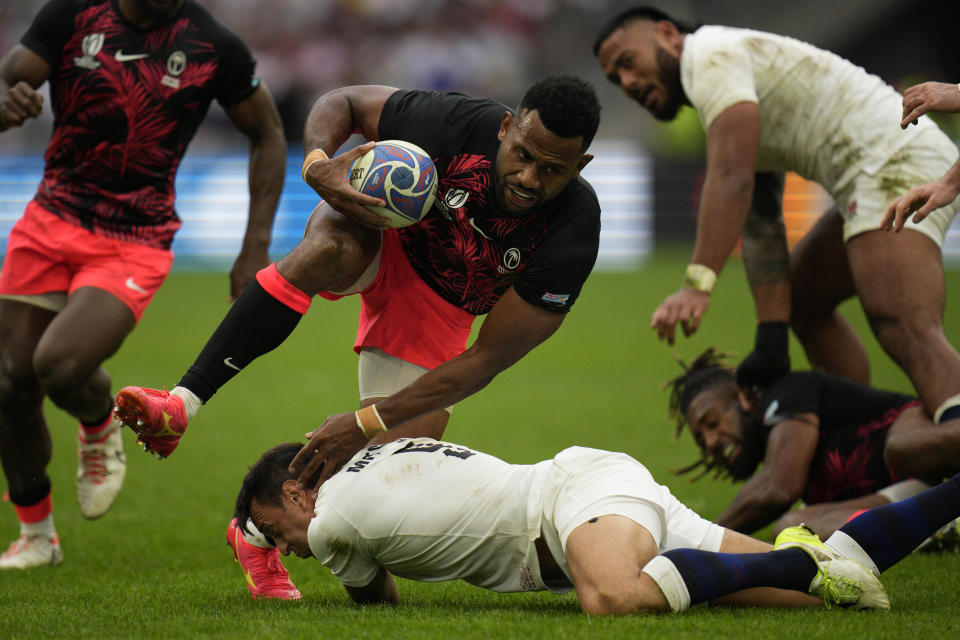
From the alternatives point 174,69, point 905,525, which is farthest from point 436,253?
point 905,525

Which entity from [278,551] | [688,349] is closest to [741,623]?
[278,551]

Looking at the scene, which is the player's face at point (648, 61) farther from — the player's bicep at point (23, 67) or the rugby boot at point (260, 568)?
the rugby boot at point (260, 568)

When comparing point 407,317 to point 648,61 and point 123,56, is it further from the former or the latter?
point 123,56

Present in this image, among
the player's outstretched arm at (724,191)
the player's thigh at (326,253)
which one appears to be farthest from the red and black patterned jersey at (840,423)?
the player's thigh at (326,253)

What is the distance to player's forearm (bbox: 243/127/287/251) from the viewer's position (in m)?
5.78

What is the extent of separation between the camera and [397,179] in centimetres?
418

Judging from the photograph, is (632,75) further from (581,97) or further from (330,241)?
(330,241)

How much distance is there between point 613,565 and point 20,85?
3.40m

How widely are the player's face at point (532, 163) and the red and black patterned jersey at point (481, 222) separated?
0.35ft

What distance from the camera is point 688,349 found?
37.1 ft

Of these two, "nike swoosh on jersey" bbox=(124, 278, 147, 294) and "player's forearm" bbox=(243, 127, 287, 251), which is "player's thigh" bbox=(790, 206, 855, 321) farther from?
"nike swoosh on jersey" bbox=(124, 278, 147, 294)

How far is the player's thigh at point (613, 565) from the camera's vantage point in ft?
12.1

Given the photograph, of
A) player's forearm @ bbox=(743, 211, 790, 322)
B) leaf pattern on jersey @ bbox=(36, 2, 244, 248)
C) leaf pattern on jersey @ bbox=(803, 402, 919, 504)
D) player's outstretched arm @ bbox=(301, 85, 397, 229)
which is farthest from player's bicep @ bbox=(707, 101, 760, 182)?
leaf pattern on jersey @ bbox=(36, 2, 244, 248)

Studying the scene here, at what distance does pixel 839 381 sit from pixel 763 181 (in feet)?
3.85
